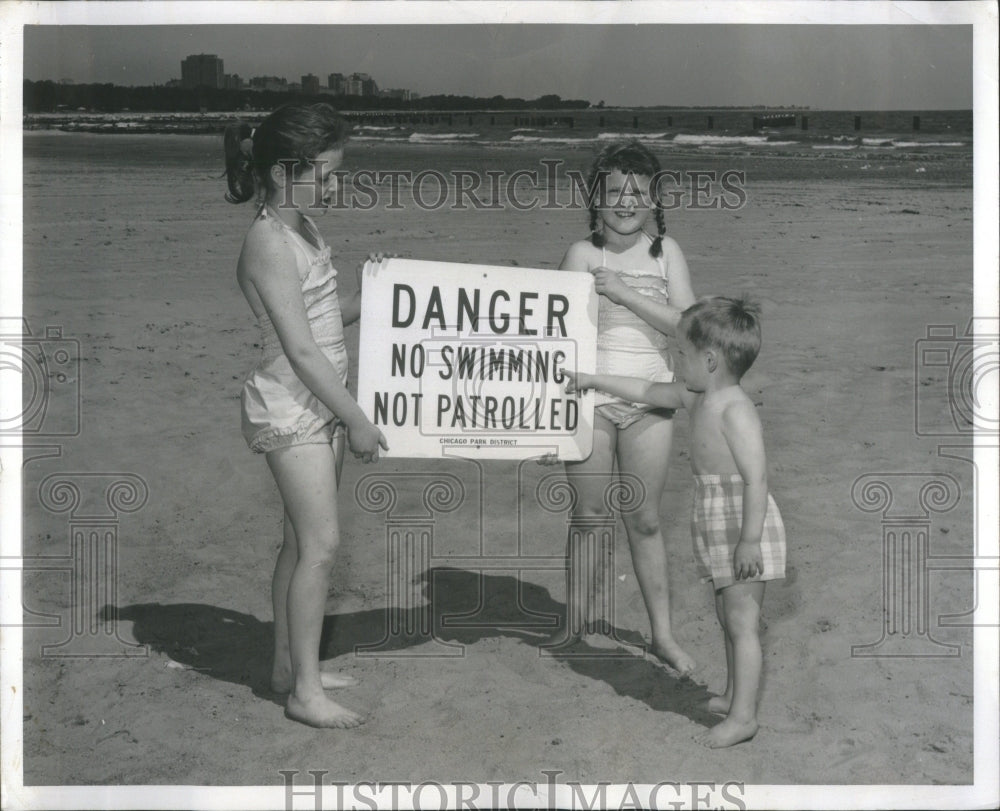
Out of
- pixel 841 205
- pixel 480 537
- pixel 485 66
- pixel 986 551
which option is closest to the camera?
pixel 986 551

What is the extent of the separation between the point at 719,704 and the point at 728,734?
139 millimetres

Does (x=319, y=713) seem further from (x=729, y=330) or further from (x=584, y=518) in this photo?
(x=729, y=330)

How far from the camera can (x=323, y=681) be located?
5602 millimetres

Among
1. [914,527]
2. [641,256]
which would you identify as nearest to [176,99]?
[641,256]

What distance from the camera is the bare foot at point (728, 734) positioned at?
5.30 meters

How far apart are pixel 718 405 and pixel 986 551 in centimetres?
158

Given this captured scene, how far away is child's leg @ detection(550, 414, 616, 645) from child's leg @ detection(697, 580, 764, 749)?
0.71 m

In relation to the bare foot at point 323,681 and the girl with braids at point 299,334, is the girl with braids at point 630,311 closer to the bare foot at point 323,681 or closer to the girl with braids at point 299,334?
the girl with braids at point 299,334

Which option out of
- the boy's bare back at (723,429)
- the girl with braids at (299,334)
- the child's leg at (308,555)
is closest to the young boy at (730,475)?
the boy's bare back at (723,429)

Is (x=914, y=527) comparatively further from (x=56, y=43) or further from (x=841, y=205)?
(x=841, y=205)

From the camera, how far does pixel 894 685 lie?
Answer: 224 inches

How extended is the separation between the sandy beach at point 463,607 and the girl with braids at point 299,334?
73 centimetres

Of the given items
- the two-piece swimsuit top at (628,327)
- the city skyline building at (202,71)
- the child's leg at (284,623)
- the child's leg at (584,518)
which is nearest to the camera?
the child's leg at (284,623)

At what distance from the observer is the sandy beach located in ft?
17.7
